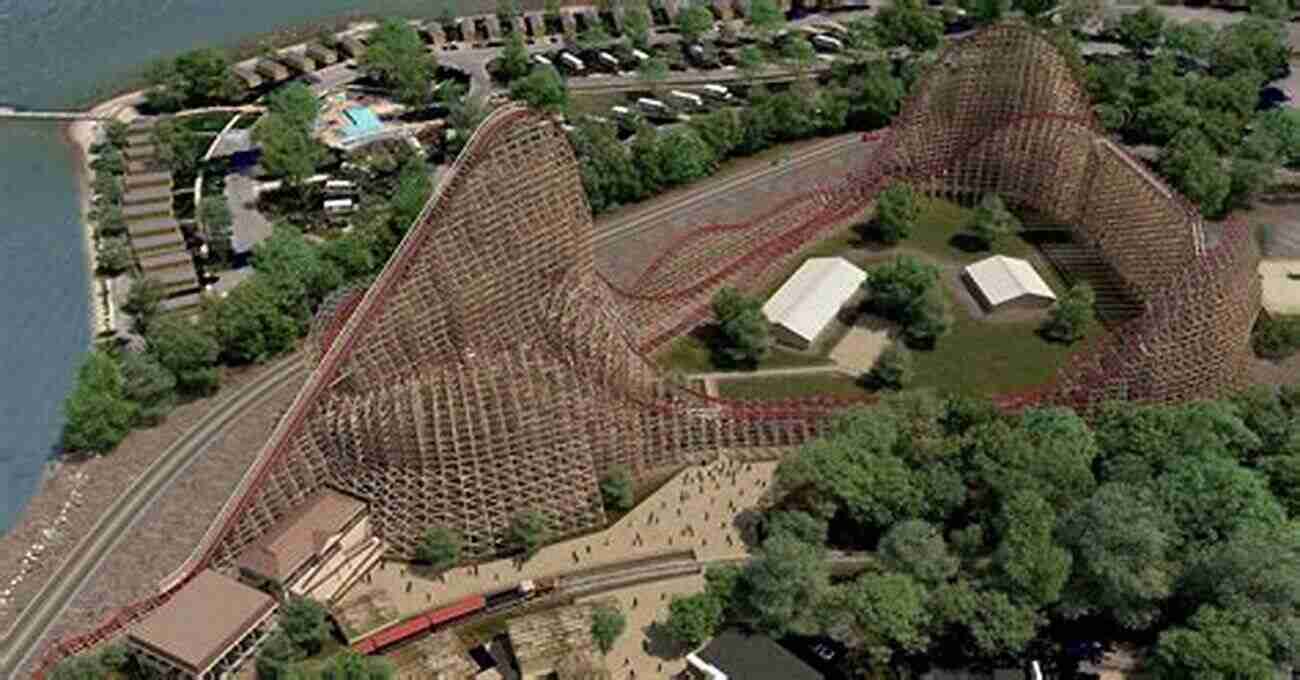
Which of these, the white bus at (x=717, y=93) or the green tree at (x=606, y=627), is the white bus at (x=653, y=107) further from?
the green tree at (x=606, y=627)

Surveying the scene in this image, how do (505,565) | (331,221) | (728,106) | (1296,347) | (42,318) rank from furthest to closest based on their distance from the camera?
(728,106) → (331,221) → (42,318) → (1296,347) → (505,565)

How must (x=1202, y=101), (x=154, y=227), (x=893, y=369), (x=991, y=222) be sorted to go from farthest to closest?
(x=1202, y=101) → (x=154, y=227) → (x=991, y=222) → (x=893, y=369)

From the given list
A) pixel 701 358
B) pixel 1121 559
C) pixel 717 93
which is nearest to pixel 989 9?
pixel 717 93

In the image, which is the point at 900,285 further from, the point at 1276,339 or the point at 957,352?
the point at 1276,339

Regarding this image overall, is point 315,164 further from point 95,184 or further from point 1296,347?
point 1296,347

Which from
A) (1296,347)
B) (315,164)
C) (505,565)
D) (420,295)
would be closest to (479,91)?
(315,164)

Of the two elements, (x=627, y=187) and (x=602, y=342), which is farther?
(x=627, y=187)

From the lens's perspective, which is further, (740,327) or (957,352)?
(957,352)
